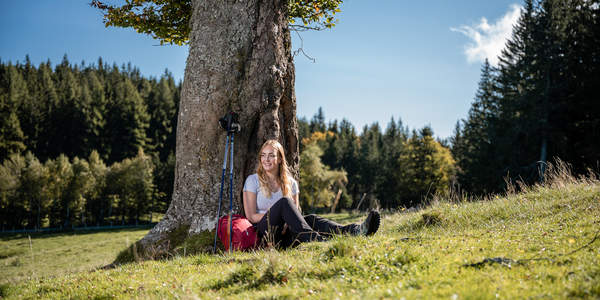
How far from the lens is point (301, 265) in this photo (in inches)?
145

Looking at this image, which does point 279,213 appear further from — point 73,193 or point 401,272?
point 73,193

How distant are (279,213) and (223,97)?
3047mm

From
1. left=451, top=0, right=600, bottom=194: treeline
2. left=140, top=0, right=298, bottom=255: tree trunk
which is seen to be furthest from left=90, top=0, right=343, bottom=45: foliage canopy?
left=451, top=0, right=600, bottom=194: treeline

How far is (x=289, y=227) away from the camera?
18.4 ft

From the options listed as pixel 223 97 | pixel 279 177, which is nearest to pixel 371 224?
pixel 279 177

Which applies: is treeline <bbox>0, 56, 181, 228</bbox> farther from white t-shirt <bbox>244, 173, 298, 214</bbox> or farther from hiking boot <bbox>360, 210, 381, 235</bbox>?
hiking boot <bbox>360, 210, 381, 235</bbox>

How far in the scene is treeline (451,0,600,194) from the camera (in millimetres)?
23641

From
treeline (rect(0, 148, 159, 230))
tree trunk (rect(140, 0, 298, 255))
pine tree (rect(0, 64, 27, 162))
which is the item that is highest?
pine tree (rect(0, 64, 27, 162))

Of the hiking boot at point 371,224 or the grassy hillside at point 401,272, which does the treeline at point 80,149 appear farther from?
the hiking boot at point 371,224

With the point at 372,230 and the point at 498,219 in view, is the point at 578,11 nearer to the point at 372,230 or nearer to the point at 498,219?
the point at 498,219

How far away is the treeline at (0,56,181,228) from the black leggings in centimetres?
5265

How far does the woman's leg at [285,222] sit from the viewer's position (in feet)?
18.1

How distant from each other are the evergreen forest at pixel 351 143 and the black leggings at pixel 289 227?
8.67ft

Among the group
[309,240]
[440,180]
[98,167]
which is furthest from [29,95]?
[309,240]
